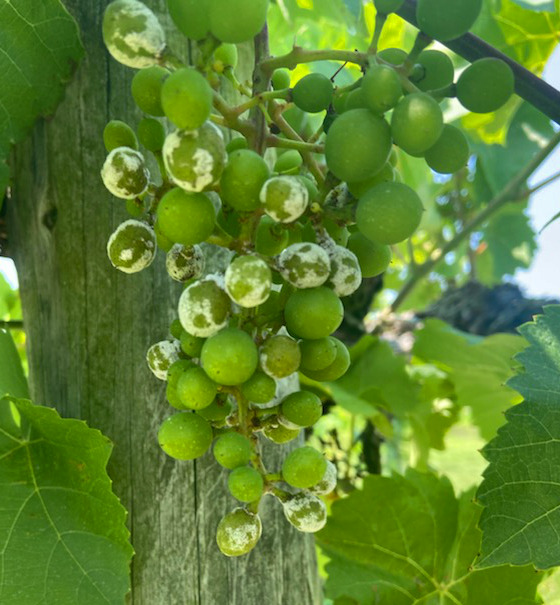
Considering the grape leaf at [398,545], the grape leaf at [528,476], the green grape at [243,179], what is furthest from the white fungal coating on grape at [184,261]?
the grape leaf at [398,545]

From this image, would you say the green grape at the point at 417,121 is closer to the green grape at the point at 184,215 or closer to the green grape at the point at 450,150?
the green grape at the point at 450,150

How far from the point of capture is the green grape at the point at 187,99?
1.65 ft

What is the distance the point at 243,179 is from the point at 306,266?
9 cm

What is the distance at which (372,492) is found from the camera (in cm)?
112

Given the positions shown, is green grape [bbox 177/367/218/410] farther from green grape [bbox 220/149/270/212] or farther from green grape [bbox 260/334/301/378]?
green grape [bbox 220/149/270/212]

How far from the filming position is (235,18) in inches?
21.1

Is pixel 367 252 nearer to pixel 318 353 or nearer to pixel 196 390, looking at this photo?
pixel 318 353

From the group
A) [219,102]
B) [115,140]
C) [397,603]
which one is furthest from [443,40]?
[397,603]

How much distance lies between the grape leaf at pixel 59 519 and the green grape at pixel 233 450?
242 mm

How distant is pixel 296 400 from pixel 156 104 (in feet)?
1.04

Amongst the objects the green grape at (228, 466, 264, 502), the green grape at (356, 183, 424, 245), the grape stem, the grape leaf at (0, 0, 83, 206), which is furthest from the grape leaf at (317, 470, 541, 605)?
the grape stem

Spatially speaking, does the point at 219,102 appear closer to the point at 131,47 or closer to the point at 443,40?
the point at 131,47

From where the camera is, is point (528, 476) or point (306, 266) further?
point (528, 476)

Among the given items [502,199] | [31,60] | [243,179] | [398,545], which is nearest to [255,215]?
[243,179]
